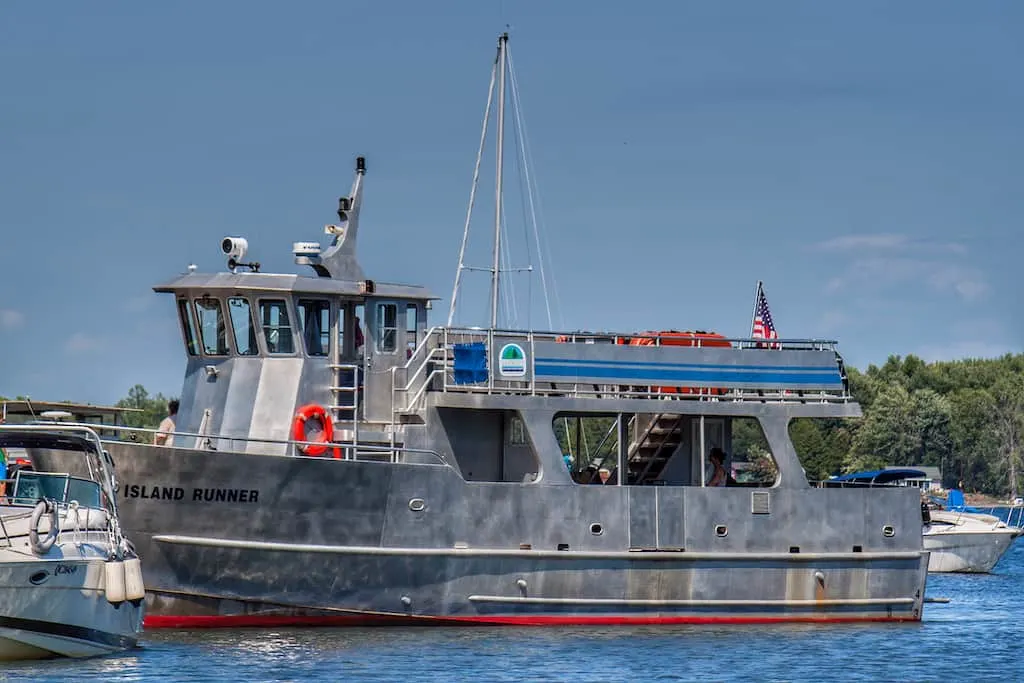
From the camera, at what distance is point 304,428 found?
26.8 meters

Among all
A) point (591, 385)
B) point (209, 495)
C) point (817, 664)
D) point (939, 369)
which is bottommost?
point (817, 664)

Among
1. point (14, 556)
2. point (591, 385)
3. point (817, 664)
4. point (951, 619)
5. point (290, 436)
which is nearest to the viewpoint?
point (14, 556)

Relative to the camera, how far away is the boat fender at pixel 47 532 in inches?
858

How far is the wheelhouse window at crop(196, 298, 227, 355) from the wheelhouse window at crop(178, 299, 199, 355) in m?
0.17

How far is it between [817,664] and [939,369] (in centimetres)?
10366

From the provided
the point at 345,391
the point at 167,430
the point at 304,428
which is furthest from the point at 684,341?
the point at 167,430

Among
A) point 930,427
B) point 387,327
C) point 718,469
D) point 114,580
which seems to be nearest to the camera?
point 114,580

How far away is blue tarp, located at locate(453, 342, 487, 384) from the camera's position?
2772 cm

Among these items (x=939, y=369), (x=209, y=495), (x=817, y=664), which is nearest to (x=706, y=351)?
(x=817, y=664)

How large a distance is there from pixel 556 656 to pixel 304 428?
549 cm

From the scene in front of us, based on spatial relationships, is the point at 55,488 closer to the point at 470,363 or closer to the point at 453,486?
the point at 453,486

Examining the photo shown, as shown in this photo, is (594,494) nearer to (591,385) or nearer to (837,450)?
(591,385)

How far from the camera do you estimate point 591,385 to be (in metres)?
29.1

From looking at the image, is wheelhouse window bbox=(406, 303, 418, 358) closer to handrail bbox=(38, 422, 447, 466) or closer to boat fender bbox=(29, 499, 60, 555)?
handrail bbox=(38, 422, 447, 466)
